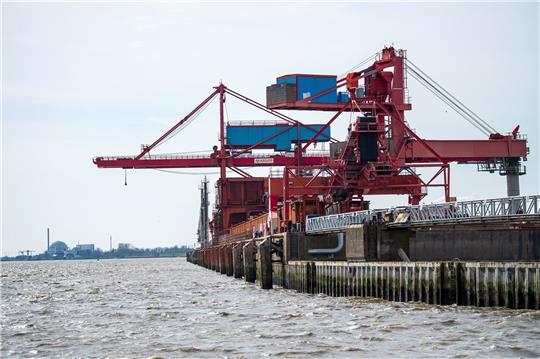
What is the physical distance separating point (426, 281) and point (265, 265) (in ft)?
66.8

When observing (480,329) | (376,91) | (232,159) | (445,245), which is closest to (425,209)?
(445,245)

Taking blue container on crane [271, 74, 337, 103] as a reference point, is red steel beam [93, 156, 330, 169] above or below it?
below

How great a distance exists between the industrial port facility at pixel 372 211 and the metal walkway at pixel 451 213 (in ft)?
0.21

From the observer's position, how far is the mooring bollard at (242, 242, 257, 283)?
6375cm

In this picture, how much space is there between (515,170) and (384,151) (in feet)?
56.2

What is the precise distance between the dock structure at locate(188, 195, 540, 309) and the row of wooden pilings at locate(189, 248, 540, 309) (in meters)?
0.03

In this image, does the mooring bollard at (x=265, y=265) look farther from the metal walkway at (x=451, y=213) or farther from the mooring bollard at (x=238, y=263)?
the mooring bollard at (x=238, y=263)

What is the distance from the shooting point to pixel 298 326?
3303 cm

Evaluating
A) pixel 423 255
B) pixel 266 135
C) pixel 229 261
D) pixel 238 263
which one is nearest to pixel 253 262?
pixel 238 263

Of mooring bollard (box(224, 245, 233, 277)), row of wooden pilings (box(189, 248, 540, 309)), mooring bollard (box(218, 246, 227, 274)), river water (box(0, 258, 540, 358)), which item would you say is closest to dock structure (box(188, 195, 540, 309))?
row of wooden pilings (box(189, 248, 540, 309))

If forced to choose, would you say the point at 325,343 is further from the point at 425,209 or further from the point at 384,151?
the point at 384,151

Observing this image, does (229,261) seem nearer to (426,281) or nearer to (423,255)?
(423,255)

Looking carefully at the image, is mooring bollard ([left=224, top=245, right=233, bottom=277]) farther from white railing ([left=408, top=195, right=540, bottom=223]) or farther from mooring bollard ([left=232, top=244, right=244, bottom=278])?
white railing ([left=408, top=195, right=540, bottom=223])

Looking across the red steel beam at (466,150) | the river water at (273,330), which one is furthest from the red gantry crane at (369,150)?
the river water at (273,330)
